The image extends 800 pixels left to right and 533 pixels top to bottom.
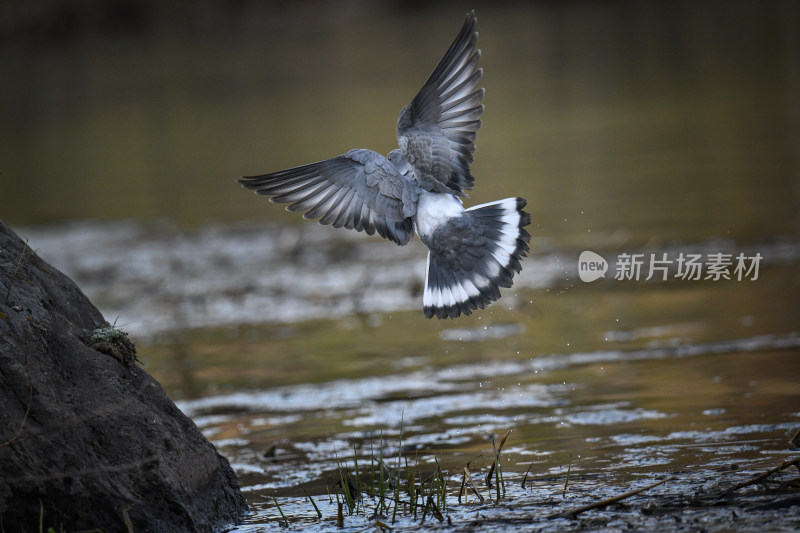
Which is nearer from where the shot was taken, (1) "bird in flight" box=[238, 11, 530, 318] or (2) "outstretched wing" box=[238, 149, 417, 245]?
(1) "bird in flight" box=[238, 11, 530, 318]

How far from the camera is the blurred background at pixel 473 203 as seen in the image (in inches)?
255

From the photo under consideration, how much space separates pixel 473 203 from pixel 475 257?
726cm

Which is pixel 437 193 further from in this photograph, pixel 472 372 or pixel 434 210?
pixel 472 372

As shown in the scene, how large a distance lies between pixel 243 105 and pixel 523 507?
939 inches

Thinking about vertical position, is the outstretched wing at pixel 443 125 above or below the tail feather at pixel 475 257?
above

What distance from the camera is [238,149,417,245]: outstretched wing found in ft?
17.0

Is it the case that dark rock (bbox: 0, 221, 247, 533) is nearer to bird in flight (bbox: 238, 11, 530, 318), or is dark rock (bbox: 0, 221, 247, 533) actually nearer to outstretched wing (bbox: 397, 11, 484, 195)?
bird in flight (bbox: 238, 11, 530, 318)

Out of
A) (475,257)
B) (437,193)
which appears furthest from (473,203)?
(475,257)
